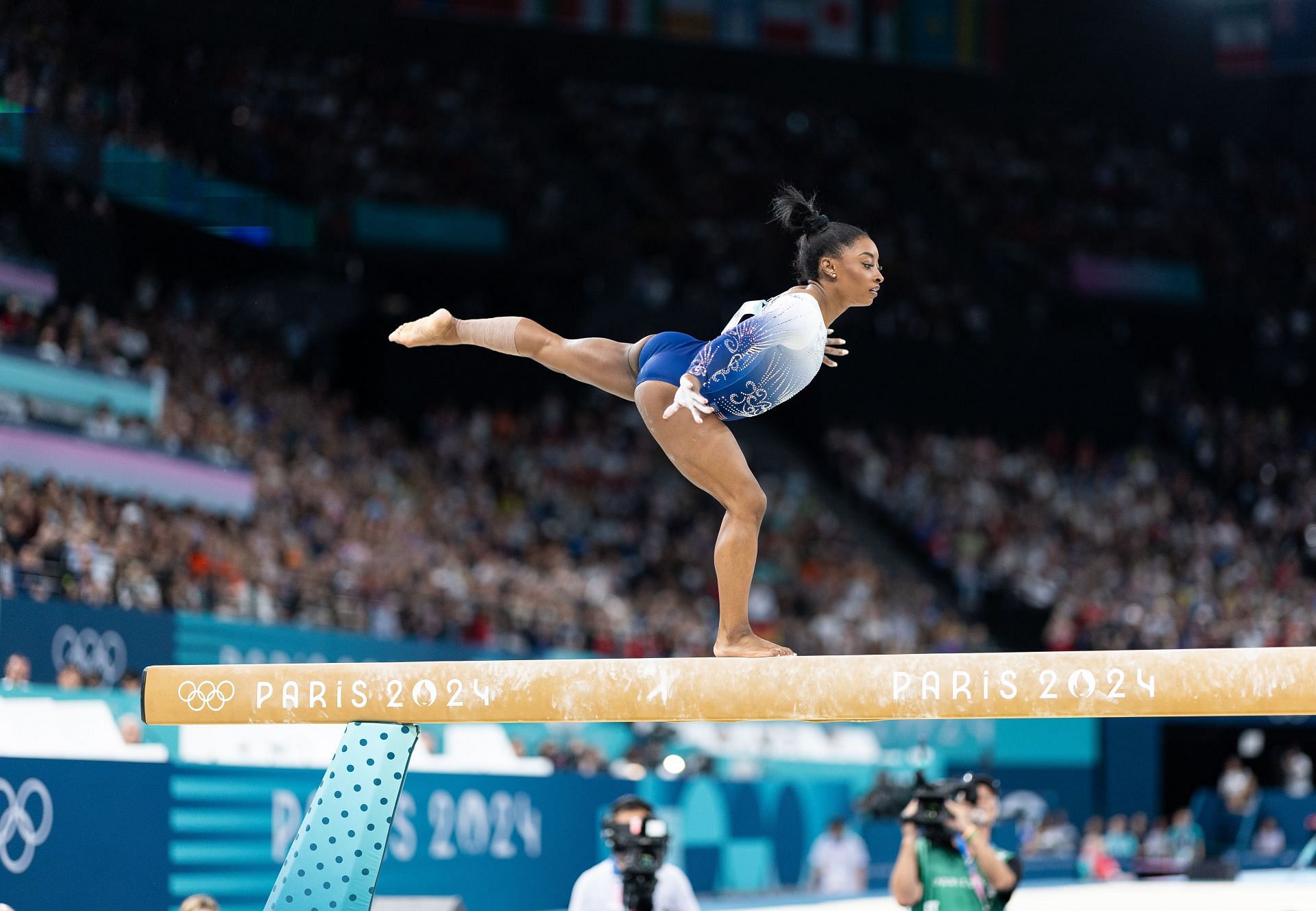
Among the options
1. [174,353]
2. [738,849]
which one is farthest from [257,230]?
[738,849]

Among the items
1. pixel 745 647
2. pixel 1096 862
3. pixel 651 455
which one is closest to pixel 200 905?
pixel 745 647

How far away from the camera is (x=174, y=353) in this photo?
17641 mm

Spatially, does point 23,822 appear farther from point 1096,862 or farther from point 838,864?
point 1096,862

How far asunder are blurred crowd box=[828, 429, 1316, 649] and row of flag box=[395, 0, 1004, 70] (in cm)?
612

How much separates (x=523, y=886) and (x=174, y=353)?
26.3 ft

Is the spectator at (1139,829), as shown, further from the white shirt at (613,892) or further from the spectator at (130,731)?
the white shirt at (613,892)

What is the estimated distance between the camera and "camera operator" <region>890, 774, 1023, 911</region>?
5871mm

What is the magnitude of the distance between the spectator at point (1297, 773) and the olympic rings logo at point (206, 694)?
16.7 metres

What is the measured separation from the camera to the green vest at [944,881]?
19.2 ft

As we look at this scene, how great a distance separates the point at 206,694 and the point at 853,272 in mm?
2462

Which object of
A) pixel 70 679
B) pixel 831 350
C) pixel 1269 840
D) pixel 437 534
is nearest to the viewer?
pixel 831 350

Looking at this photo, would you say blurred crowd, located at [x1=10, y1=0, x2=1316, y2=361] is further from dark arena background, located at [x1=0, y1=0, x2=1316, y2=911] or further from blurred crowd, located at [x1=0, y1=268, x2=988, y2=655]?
blurred crowd, located at [x1=0, y1=268, x2=988, y2=655]

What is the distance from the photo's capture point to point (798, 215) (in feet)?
18.3

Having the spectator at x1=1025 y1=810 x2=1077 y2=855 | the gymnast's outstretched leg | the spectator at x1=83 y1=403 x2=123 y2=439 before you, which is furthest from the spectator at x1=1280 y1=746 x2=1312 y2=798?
the gymnast's outstretched leg
